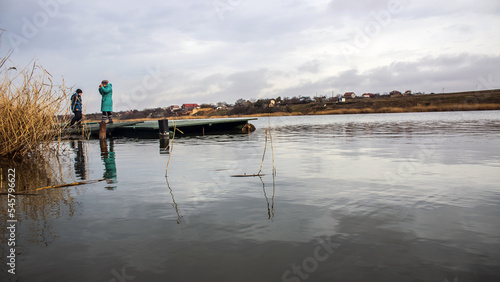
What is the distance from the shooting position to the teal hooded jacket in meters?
20.4

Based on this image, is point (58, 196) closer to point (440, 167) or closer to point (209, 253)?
point (209, 253)

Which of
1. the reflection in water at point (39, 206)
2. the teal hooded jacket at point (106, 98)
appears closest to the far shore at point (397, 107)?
the teal hooded jacket at point (106, 98)

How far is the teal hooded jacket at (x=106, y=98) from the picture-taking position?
20.4m

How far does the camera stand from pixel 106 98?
20.5 m

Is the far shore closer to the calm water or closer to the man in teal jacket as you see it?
the man in teal jacket

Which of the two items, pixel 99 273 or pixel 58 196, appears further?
pixel 58 196

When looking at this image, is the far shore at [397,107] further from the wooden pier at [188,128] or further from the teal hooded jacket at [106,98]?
the teal hooded jacket at [106,98]

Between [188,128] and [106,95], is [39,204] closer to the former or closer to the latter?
[106,95]

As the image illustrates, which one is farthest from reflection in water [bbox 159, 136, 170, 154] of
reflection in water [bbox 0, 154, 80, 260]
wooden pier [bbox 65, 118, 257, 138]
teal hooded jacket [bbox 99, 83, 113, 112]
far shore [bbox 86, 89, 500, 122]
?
far shore [bbox 86, 89, 500, 122]

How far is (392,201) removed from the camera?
5.39 metres

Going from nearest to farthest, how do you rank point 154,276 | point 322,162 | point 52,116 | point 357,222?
point 154,276, point 357,222, point 322,162, point 52,116

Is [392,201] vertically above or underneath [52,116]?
underneath

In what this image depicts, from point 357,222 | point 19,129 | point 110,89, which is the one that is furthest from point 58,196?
point 110,89

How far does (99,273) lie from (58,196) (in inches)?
133
